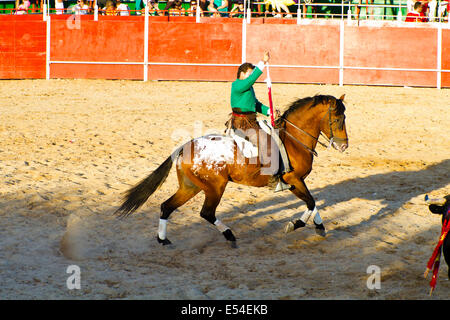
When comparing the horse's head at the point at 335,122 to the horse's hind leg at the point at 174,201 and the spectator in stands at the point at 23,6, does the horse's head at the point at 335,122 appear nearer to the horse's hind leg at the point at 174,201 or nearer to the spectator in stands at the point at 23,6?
the horse's hind leg at the point at 174,201

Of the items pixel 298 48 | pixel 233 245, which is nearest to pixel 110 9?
pixel 298 48

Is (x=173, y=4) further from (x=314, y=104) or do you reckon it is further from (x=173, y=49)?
(x=314, y=104)

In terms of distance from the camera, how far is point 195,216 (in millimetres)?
8016

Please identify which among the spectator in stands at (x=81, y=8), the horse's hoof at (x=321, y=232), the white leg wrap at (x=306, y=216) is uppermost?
the spectator in stands at (x=81, y=8)

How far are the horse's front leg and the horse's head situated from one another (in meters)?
0.62

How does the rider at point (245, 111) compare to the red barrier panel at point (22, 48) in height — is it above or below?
below

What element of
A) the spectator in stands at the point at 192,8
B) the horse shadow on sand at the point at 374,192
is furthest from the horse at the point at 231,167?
the spectator in stands at the point at 192,8

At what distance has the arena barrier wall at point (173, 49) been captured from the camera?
771 inches

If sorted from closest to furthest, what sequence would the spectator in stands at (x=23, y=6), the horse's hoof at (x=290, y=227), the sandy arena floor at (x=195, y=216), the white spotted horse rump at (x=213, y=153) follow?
the sandy arena floor at (x=195, y=216), the white spotted horse rump at (x=213, y=153), the horse's hoof at (x=290, y=227), the spectator in stands at (x=23, y=6)

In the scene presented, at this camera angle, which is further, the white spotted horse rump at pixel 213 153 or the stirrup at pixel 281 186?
the stirrup at pixel 281 186

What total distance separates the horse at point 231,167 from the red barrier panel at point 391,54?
12.5 m

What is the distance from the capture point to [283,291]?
556 centimetres

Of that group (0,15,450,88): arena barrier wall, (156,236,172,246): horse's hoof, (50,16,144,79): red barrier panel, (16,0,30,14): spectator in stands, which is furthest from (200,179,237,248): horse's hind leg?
(16,0,30,14): spectator in stands

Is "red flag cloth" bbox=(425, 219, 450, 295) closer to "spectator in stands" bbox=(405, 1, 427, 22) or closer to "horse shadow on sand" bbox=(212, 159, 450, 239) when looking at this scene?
"horse shadow on sand" bbox=(212, 159, 450, 239)
